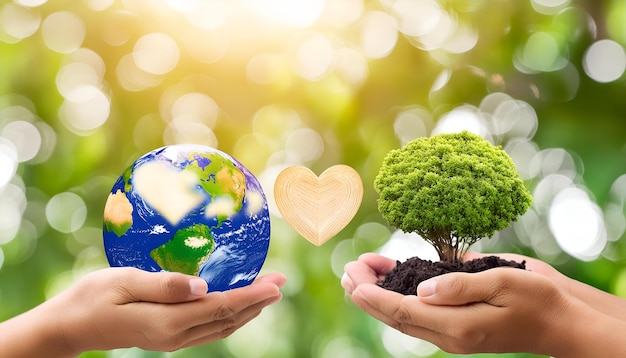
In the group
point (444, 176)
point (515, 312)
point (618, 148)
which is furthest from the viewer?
point (618, 148)

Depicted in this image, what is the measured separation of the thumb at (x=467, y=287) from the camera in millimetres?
2529

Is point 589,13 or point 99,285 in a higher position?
point 589,13

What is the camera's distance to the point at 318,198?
329 cm

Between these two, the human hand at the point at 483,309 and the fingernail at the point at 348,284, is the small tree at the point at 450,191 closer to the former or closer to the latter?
the fingernail at the point at 348,284

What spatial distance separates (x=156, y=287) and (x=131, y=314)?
0.19 m

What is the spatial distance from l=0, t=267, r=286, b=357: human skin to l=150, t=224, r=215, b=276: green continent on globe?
0.79 feet

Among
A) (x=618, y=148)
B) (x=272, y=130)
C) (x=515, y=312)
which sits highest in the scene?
(x=272, y=130)

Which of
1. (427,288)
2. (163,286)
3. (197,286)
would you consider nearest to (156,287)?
(163,286)

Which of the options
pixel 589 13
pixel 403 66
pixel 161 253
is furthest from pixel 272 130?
pixel 589 13

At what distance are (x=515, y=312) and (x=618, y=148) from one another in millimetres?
1885

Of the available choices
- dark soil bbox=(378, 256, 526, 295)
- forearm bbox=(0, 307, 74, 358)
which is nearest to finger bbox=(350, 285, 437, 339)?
dark soil bbox=(378, 256, 526, 295)

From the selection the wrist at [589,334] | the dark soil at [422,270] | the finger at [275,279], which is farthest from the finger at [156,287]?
the wrist at [589,334]

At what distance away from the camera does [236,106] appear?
14.5 ft

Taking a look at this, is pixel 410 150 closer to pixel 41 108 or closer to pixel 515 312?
pixel 515 312
